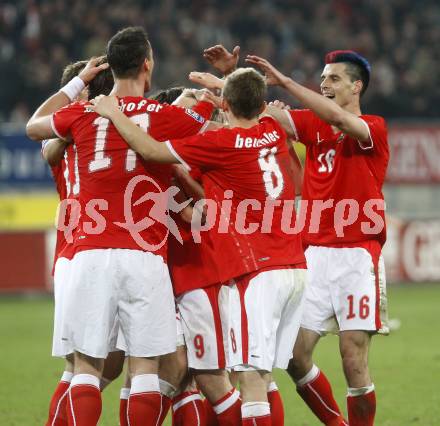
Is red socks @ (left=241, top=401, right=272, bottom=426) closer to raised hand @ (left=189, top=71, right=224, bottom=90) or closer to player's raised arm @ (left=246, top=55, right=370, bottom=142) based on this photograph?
player's raised arm @ (left=246, top=55, right=370, bottom=142)

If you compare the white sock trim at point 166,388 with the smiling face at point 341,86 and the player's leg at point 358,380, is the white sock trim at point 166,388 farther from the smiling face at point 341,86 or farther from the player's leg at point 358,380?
the smiling face at point 341,86

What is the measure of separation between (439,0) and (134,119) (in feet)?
57.4

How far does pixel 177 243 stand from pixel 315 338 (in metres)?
1.08

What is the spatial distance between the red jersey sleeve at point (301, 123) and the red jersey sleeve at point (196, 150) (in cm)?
106

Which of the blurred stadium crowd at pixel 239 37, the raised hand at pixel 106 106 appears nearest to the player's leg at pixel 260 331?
the raised hand at pixel 106 106

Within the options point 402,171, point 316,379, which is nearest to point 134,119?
point 316,379

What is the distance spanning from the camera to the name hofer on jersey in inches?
212

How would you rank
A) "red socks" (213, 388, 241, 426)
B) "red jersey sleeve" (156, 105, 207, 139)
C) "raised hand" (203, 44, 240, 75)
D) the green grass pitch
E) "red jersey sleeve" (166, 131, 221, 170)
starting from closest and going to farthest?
"red jersey sleeve" (166, 131, 221, 170) → "red jersey sleeve" (156, 105, 207, 139) → "red socks" (213, 388, 241, 426) → "raised hand" (203, 44, 240, 75) → the green grass pitch

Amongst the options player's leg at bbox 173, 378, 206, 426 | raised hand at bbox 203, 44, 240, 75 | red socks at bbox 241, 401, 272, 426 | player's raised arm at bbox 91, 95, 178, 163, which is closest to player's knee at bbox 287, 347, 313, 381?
player's leg at bbox 173, 378, 206, 426

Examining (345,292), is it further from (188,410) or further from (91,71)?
(91,71)

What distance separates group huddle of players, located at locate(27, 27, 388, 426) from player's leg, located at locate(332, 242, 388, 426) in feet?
0.04

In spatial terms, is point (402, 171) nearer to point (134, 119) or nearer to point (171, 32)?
point (171, 32)

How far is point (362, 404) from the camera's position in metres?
6.07

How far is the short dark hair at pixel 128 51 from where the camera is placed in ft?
17.6
